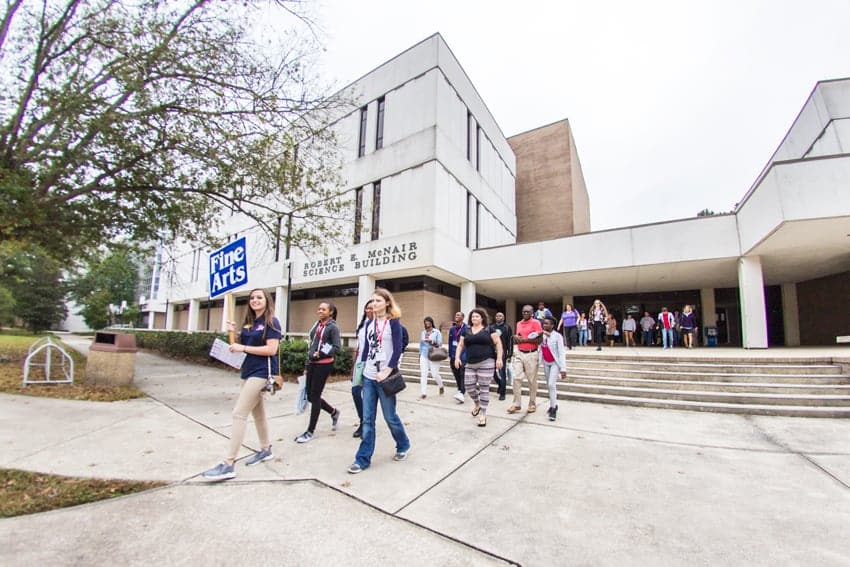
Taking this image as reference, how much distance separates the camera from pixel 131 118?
23.9ft

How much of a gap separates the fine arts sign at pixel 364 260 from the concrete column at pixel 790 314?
57.9ft

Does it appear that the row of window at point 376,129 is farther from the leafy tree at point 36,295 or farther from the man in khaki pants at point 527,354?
the leafy tree at point 36,295

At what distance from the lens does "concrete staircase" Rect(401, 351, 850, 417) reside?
6.36 meters

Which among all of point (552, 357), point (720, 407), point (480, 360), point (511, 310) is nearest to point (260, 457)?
point (480, 360)

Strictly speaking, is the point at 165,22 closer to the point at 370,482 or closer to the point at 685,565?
the point at 370,482

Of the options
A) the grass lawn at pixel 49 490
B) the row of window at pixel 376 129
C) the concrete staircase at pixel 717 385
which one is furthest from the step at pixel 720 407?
the row of window at pixel 376 129

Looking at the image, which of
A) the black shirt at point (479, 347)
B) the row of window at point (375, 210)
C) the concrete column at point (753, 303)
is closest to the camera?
the black shirt at point (479, 347)

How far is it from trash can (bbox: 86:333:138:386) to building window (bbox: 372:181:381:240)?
10.5 m

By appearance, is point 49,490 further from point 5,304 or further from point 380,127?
point 5,304

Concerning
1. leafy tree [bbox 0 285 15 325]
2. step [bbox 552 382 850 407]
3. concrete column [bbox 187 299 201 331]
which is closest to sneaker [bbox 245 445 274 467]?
step [bbox 552 382 850 407]

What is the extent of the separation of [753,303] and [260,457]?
49.3 ft

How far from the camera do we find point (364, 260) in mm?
16797

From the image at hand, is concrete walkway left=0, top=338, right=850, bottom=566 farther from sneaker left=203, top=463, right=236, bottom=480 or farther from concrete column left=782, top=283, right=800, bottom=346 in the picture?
concrete column left=782, top=283, right=800, bottom=346

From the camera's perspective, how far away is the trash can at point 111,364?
24.4ft
